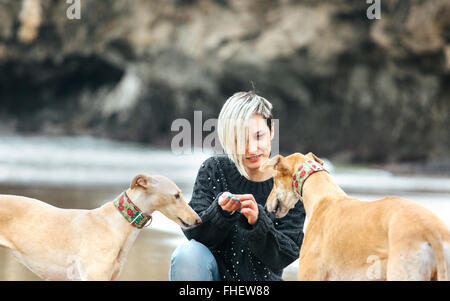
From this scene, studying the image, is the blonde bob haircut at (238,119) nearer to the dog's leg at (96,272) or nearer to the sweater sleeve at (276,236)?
the sweater sleeve at (276,236)

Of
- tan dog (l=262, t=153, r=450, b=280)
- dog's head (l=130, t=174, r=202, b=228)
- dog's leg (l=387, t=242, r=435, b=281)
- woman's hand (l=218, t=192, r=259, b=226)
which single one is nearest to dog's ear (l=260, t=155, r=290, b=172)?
tan dog (l=262, t=153, r=450, b=280)

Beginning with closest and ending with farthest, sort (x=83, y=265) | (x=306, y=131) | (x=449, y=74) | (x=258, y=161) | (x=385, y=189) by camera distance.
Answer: (x=83, y=265) < (x=258, y=161) < (x=385, y=189) < (x=449, y=74) < (x=306, y=131)

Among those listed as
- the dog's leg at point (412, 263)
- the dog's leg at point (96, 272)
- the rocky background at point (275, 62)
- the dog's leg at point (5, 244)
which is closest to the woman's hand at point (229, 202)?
the dog's leg at point (96, 272)

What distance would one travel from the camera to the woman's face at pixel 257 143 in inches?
109

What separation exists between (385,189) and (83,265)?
942cm

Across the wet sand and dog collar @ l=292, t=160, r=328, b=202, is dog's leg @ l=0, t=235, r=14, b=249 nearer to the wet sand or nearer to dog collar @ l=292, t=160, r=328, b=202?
dog collar @ l=292, t=160, r=328, b=202

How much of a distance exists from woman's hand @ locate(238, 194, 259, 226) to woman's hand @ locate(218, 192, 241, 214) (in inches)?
1.1

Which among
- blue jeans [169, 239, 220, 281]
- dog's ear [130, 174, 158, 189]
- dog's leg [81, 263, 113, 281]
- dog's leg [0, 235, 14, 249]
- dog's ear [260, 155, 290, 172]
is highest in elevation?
dog's ear [260, 155, 290, 172]

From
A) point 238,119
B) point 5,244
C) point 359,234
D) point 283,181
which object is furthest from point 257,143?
point 5,244

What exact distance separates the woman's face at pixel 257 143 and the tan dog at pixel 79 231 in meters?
0.41

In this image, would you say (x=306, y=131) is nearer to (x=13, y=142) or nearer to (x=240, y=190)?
(x=13, y=142)

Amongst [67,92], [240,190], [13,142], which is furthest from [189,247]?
[67,92]

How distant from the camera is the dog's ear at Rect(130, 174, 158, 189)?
101 inches
